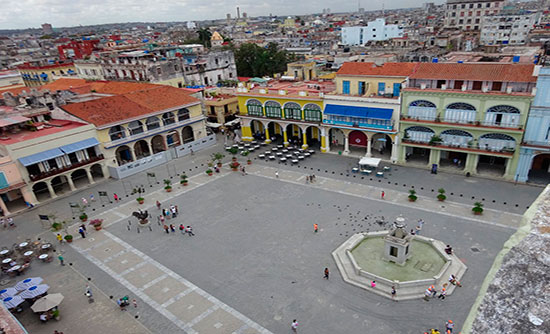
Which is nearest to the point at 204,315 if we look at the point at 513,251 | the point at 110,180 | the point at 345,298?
the point at 345,298

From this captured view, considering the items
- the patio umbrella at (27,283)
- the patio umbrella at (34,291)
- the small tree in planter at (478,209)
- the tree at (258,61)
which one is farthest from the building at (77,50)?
the small tree in planter at (478,209)

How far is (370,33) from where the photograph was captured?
149250mm

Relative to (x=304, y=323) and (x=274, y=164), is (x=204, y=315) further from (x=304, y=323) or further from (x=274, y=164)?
(x=274, y=164)

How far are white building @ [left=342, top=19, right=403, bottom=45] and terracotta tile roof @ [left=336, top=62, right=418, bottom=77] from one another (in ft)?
364

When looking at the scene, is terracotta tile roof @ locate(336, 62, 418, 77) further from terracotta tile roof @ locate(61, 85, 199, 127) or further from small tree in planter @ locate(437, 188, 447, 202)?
terracotta tile roof @ locate(61, 85, 199, 127)

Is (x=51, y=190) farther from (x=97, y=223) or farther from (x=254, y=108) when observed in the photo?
(x=254, y=108)

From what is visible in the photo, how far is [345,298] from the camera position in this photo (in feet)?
81.4

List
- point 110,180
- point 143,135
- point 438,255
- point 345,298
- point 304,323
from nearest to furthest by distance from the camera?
point 304,323, point 345,298, point 438,255, point 110,180, point 143,135

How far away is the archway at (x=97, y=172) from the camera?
162ft

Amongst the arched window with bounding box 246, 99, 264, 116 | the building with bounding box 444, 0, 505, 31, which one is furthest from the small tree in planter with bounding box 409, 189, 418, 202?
the building with bounding box 444, 0, 505, 31

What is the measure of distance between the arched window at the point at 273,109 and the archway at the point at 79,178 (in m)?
28.2

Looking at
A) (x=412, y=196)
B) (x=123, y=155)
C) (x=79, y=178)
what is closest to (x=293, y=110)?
(x=412, y=196)

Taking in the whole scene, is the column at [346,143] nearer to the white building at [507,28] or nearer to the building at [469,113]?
the building at [469,113]

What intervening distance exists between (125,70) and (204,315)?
223 feet
